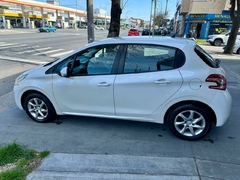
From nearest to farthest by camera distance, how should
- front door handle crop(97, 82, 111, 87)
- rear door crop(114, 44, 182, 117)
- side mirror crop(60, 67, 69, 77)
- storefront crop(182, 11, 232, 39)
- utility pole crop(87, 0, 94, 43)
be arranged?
rear door crop(114, 44, 182, 117) → front door handle crop(97, 82, 111, 87) → side mirror crop(60, 67, 69, 77) → utility pole crop(87, 0, 94, 43) → storefront crop(182, 11, 232, 39)

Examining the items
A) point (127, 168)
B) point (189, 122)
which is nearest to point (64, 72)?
point (127, 168)

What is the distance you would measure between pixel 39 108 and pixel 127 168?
2173 mm

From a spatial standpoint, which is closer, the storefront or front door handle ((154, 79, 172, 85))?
front door handle ((154, 79, 172, 85))

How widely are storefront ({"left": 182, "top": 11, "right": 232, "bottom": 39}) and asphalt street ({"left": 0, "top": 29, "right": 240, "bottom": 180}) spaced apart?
82.1 ft

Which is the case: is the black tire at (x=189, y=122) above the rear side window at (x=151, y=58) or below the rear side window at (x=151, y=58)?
below

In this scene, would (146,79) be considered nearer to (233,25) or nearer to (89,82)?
(89,82)

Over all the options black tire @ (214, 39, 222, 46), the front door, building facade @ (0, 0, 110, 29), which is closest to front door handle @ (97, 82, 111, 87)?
the front door

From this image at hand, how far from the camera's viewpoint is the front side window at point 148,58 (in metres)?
2.91

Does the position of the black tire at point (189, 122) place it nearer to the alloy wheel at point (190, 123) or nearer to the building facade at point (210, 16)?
the alloy wheel at point (190, 123)

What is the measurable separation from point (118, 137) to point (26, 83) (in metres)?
2.02

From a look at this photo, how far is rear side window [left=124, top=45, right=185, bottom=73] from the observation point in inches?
113

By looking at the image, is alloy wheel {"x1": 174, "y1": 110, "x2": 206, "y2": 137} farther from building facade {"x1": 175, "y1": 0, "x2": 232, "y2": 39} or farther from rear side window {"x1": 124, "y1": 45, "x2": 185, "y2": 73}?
building facade {"x1": 175, "y1": 0, "x2": 232, "y2": 39}

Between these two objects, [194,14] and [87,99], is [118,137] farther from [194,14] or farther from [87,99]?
[194,14]

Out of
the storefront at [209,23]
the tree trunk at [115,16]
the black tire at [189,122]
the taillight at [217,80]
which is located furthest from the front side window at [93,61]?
the storefront at [209,23]
